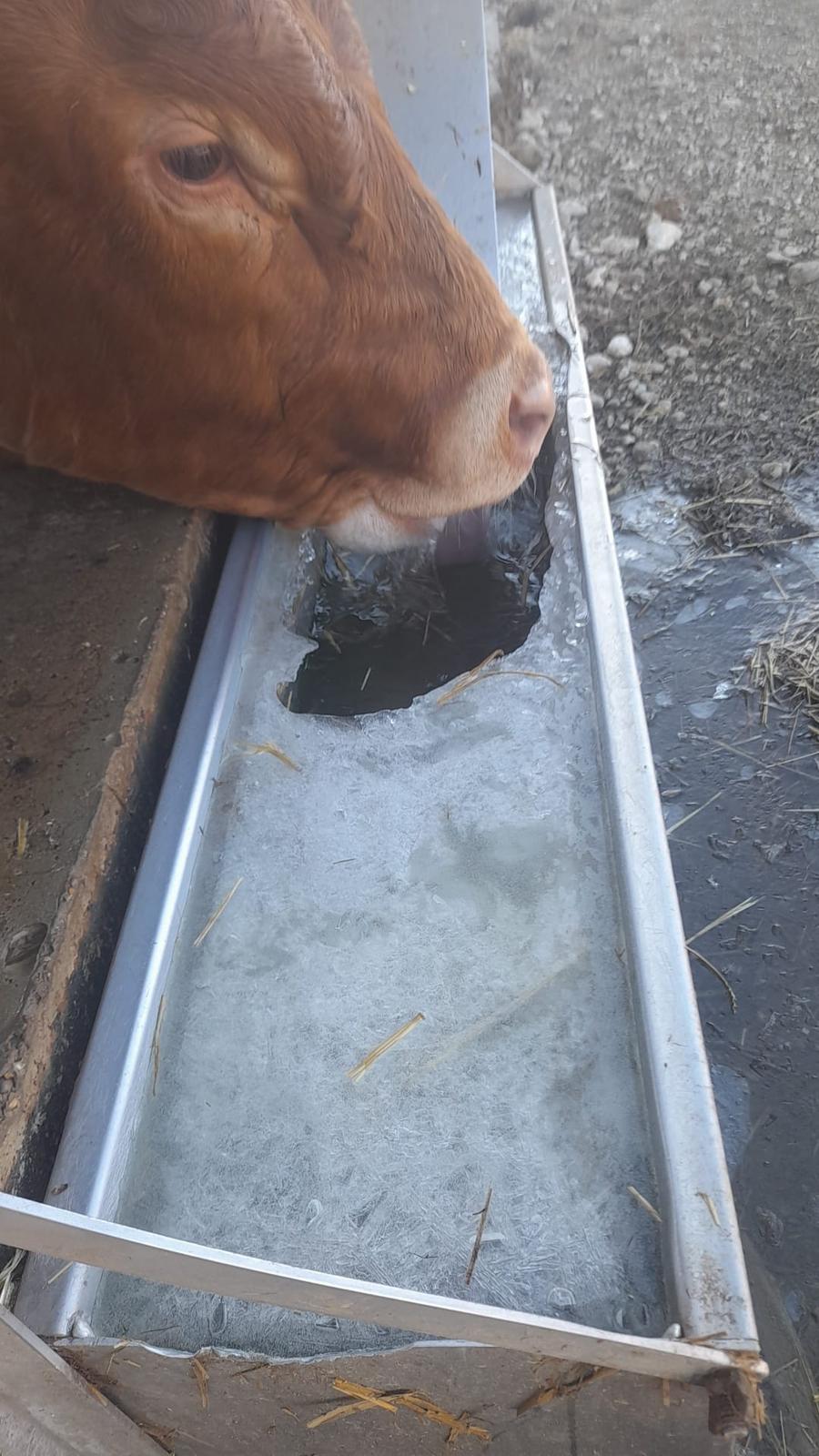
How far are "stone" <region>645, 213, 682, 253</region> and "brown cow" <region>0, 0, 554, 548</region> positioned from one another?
2159 mm

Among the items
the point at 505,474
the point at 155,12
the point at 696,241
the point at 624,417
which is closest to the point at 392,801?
the point at 505,474

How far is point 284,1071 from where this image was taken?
1.47 meters

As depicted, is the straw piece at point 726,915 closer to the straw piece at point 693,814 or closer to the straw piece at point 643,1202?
the straw piece at point 693,814

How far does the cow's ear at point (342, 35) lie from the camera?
5.75 ft

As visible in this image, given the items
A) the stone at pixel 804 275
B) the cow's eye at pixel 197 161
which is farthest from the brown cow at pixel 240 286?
the stone at pixel 804 275

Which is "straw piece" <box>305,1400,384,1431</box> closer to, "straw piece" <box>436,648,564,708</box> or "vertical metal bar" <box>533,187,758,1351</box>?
"vertical metal bar" <box>533,187,758,1351</box>

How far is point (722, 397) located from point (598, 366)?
15.4 inches

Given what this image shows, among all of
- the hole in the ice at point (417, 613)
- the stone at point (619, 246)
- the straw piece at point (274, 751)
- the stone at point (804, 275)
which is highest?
the stone at point (804, 275)

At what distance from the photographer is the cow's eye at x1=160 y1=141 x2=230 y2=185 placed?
151cm

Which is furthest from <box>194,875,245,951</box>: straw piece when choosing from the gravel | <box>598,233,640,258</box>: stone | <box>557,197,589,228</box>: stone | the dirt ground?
<box>557,197,589,228</box>: stone

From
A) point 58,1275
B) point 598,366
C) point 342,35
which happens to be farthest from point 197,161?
point 598,366

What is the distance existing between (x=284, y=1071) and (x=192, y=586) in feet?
3.25

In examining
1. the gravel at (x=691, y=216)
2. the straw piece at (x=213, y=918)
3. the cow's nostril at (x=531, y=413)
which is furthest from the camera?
the gravel at (x=691, y=216)

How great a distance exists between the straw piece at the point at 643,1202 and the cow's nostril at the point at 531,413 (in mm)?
1210
